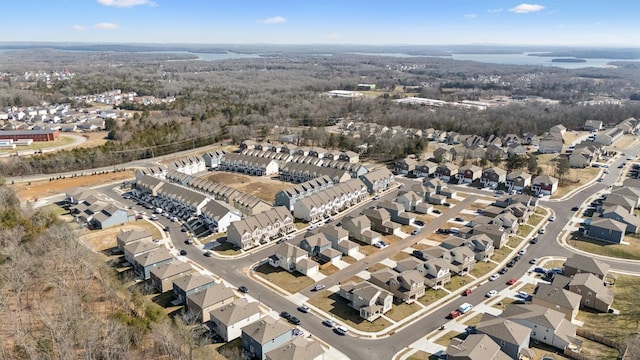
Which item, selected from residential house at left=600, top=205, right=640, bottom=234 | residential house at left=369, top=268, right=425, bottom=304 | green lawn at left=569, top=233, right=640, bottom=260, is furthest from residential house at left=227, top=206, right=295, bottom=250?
residential house at left=600, top=205, right=640, bottom=234

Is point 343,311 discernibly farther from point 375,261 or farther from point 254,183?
point 254,183

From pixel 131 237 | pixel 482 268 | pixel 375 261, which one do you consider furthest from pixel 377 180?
pixel 131 237

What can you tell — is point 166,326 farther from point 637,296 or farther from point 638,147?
point 638,147

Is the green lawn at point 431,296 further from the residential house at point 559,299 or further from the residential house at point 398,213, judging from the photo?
the residential house at point 398,213

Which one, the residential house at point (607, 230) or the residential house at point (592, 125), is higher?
the residential house at point (592, 125)

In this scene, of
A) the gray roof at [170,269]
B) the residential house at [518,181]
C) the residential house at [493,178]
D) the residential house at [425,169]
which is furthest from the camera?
the residential house at [425,169]

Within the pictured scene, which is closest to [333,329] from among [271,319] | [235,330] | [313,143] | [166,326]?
[271,319]

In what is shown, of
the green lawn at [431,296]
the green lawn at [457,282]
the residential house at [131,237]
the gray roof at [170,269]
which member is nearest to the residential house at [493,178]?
the green lawn at [457,282]
